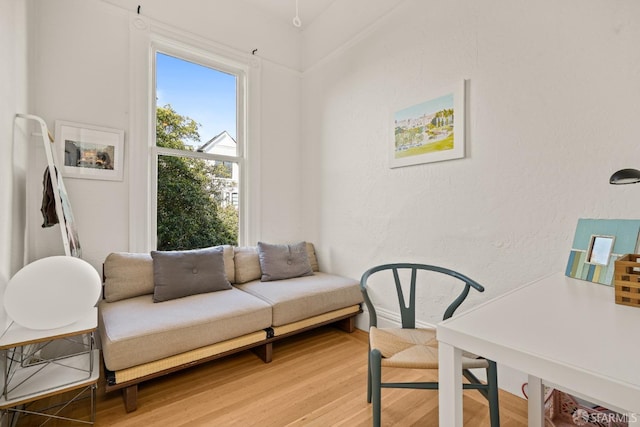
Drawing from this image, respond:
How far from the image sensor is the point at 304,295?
94.6 inches

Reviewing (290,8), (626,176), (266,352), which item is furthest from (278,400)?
(290,8)

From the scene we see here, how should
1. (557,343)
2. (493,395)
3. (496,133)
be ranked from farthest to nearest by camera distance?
(496,133), (493,395), (557,343)

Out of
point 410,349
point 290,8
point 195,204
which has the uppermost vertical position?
point 290,8

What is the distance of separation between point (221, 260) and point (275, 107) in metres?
1.86

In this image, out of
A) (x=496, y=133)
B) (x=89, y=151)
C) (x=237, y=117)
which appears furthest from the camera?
(x=237, y=117)

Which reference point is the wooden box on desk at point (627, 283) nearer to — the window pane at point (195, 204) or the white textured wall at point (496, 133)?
the white textured wall at point (496, 133)

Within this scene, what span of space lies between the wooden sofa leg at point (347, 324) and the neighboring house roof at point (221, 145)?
2070 mm

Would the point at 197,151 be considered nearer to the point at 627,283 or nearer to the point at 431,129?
the point at 431,129

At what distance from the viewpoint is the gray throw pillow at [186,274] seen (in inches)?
87.3

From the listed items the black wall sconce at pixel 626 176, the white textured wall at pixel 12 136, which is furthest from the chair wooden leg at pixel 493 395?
the white textured wall at pixel 12 136

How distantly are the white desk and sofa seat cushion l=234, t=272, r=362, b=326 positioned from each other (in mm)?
1575

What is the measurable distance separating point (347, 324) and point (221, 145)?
2.22m

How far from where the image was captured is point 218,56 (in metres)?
2.96

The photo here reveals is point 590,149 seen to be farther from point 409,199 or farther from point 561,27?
point 409,199
